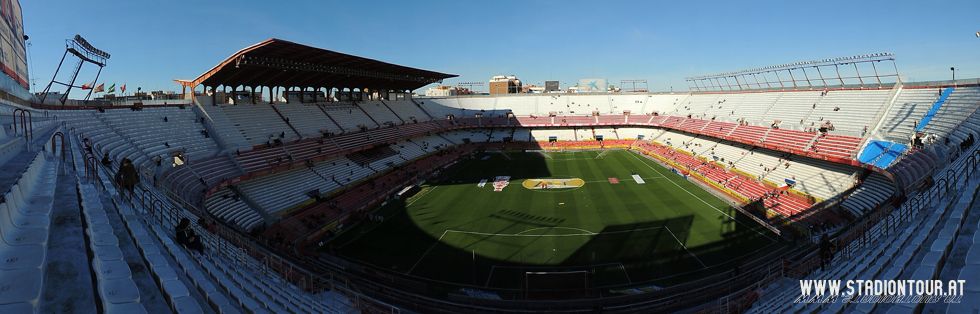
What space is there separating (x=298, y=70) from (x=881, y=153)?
42.0m

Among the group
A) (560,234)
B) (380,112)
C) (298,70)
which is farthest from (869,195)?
(380,112)

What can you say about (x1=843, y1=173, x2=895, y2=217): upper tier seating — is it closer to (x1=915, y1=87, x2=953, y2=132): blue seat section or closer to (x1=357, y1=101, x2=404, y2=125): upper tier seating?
(x1=915, y1=87, x2=953, y2=132): blue seat section

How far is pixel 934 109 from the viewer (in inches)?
1107

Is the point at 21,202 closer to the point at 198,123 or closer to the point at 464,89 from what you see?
the point at 198,123

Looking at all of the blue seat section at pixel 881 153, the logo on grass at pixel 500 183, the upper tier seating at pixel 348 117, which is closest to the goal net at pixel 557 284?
the logo on grass at pixel 500 183

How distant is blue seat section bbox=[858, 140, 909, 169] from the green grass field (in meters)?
8.49

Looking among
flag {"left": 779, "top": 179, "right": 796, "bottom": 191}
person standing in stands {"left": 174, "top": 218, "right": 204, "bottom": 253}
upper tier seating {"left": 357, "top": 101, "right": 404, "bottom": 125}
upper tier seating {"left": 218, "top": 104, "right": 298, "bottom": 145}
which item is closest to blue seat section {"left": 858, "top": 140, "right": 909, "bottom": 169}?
flag {"left": 779, "top": 179, "right": 796, "bottom": 191}

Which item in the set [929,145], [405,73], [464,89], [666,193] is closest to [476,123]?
[405,73]

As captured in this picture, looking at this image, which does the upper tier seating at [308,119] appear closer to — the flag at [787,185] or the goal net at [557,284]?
the goal net at [557,284]

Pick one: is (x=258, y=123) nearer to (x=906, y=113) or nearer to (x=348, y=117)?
(x=348, y=117)

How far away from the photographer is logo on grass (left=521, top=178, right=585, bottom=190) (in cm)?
3472

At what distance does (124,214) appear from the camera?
27.3 ft

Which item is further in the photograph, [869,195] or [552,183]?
[552,183]

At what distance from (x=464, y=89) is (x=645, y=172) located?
50.4 m
